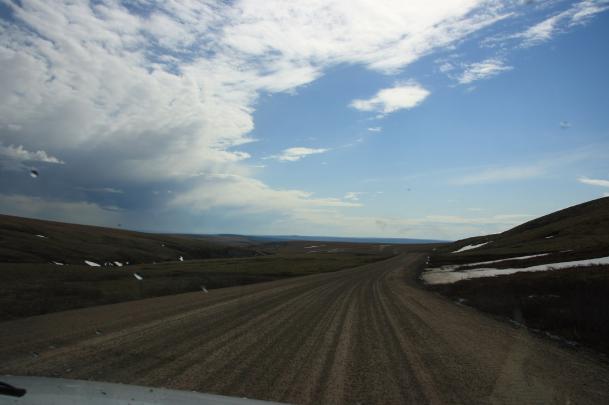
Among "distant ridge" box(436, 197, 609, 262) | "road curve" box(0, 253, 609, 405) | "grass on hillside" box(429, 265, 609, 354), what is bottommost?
"road curve" box(0, 253, 609, 405)

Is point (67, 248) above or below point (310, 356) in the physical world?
above

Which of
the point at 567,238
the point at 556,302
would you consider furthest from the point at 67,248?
the point at 567,238

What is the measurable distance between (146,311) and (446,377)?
41.8 ft

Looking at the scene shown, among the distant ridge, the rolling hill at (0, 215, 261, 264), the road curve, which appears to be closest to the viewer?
the road curve

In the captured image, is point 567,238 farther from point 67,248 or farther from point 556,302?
point 67,248

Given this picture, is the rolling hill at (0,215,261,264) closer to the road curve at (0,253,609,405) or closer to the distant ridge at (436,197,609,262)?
the road curve at (0,253,609,405)

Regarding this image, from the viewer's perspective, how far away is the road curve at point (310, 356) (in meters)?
8.52

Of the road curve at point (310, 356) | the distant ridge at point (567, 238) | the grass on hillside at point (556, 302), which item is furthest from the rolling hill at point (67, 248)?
the distant ridge at point (567, 238)

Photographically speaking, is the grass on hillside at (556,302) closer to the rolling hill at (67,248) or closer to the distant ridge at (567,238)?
the distant ridge at (567,238)

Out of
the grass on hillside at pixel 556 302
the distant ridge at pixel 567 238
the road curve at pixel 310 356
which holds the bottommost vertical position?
the road curve at pixel 310 356

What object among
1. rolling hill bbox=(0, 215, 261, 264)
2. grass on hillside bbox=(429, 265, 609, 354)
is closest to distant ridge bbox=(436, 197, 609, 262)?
grass on hillside bbox=(429, 265, 609, 354)

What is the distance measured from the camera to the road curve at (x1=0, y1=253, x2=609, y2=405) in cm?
852

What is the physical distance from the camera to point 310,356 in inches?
444

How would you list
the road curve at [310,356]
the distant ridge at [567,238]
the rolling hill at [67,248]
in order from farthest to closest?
the distant ridge at [567,238] < the rolling hill at [67,248] < the road curve at [310,356]
